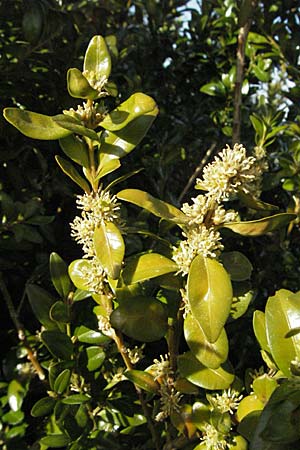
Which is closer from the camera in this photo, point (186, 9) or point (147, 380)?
point (147, 380)

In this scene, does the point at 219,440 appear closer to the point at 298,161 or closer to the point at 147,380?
the point at 147,380

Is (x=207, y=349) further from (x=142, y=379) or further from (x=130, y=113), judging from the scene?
(x=130, y=113)

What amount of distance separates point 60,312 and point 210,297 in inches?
16.6

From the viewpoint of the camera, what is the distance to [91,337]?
1.14 m

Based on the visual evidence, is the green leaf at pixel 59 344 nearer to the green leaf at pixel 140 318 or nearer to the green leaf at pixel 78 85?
the green leaf at pixel 140 318

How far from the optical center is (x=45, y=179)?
63.5 inches

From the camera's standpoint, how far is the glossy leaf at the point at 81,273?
0.96 meters

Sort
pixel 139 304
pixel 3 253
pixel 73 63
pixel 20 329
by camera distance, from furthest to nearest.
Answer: pixel 73 63 < pixel 3 253 < pixel 20 329 < pixel 139 304

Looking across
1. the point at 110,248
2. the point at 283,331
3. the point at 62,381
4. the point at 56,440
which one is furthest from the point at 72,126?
the point at 56,440

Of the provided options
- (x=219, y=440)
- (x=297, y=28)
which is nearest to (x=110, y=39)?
(x=297, y=28)

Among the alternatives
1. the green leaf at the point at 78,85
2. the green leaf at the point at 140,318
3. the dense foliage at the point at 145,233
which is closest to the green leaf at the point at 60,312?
the dense foliage at the point at 145,233

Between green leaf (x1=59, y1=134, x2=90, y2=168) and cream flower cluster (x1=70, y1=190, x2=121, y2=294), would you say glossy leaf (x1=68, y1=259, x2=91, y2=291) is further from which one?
green leaf (x1=59, y1=134, x2=90, y2=168)

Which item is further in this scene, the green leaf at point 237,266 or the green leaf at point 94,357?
the green leaf at point 94,357

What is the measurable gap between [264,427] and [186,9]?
181 centimetres
